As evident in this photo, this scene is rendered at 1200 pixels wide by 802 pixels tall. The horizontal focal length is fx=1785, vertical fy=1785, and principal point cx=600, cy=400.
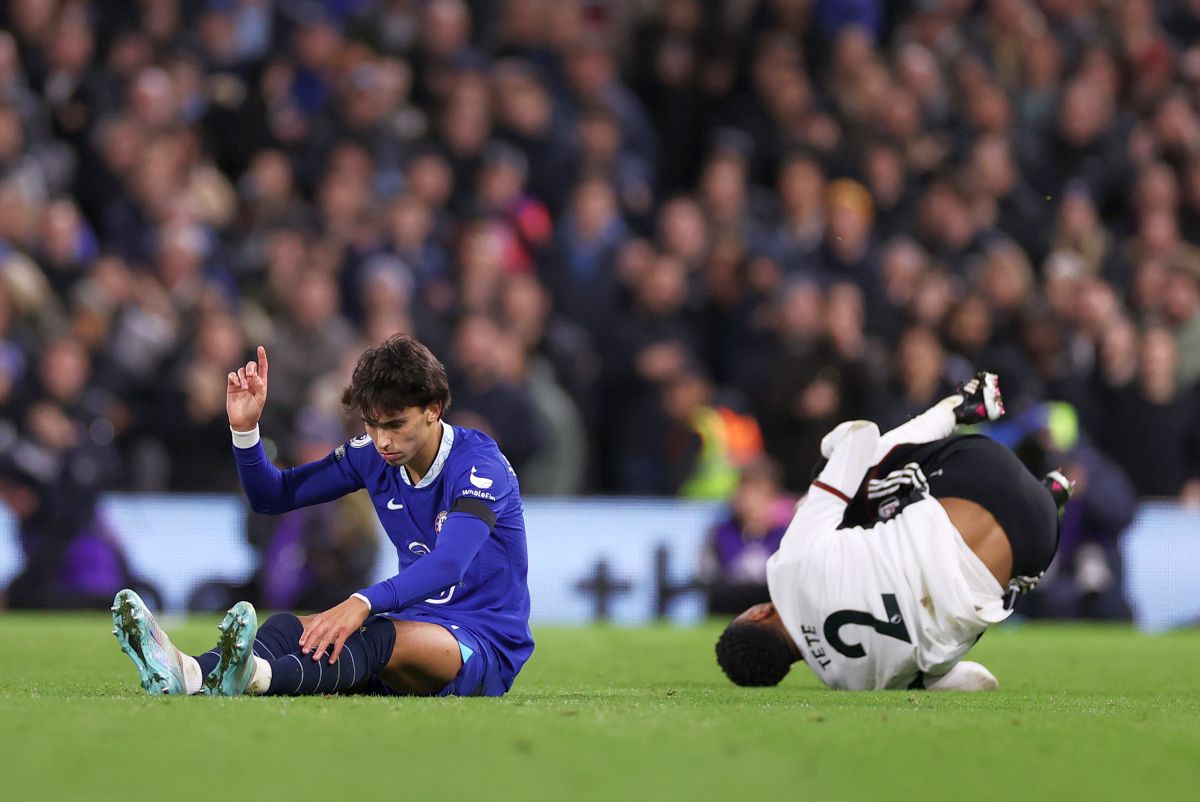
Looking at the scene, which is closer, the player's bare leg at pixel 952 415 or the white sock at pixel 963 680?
the white sock at pixel 963 680

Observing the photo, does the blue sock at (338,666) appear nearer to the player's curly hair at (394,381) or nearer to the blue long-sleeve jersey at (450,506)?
the blue long-sleeve jersey at (450,506)

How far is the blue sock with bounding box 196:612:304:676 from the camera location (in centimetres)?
601

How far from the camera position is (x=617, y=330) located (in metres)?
14.1

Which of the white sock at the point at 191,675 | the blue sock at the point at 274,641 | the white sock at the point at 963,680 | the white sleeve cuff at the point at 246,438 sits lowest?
the white sock at the point at 963,680

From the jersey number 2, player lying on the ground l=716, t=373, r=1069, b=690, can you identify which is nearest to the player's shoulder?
player lying on the ground l=716, t=373, r=1069, b=690

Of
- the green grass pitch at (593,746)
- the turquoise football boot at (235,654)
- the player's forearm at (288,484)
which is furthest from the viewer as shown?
the player's forearm at (288,484)

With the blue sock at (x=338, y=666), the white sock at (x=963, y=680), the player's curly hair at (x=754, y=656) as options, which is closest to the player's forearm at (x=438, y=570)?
the blue sock at (x=338, y=666)

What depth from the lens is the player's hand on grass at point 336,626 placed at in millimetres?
5688

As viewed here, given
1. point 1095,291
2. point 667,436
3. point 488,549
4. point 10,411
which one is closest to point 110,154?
point 10,411

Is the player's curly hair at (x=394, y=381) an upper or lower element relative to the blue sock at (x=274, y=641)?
upper

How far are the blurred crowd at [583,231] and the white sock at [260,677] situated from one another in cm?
662

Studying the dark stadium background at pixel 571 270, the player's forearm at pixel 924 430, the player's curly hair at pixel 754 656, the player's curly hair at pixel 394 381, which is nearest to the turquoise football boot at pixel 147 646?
the player's curly hair at pixel 394 381

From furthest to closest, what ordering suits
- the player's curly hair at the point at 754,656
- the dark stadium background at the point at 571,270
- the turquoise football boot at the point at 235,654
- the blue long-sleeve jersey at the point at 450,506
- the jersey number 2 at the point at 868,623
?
1. the dark stadium background at the point at 571,270
2. the player's curly hair at the point at 754,656
3. the jersey number 2 at the point at 868,623
4. the blue long-sleeve jersey at the point at 450,506
5. the turquoise football boot at the point at 235,654

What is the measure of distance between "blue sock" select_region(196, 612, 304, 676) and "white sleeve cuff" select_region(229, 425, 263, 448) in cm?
69
